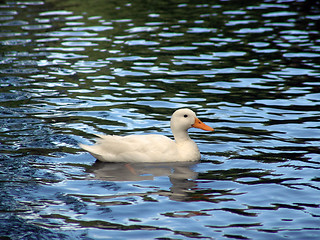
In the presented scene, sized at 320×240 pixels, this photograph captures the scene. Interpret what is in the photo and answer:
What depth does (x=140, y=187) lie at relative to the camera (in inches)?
340

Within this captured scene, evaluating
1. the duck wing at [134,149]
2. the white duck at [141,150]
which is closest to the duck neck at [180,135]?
the white duck at [141,150]

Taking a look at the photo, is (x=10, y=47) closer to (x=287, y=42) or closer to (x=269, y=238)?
(x=287, y=42)

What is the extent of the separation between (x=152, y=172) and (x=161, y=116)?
9.75ft

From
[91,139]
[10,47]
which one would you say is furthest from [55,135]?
[10,47]

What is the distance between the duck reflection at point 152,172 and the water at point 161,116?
0.11 feet

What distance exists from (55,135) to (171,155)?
2501 millimetres

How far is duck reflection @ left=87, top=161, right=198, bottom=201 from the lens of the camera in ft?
28.6

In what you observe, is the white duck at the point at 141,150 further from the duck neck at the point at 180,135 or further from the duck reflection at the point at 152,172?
the duck neck at the point at 180,135

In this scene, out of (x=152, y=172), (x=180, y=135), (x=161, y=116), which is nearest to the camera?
(x=152, y=172)

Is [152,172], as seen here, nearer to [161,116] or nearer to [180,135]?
[180,135]

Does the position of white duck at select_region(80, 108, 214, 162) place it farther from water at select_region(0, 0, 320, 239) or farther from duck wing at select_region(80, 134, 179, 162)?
water at select_region(0, 0, 320, 239)

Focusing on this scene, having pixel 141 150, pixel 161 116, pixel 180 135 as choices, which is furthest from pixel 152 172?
pixel 161 116

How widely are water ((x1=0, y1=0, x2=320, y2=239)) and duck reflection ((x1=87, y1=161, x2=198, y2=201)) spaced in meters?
0.03

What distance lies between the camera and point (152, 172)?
9.42 meters
